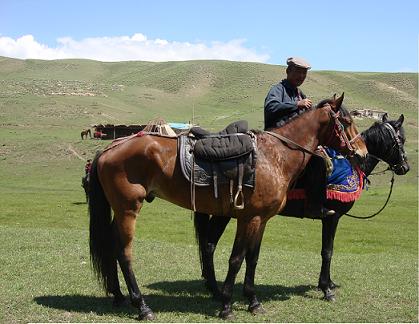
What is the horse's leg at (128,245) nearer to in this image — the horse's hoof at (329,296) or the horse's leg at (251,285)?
the horse's leg at (251,285)

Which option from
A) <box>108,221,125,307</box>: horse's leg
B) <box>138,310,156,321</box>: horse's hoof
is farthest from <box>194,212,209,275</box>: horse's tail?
<box>138,310,156,321</box>: horse's hoof

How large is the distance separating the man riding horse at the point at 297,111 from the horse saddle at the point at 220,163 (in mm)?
989

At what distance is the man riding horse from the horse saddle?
38.9 inches

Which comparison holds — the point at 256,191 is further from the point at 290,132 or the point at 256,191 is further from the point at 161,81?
the point at 161,81

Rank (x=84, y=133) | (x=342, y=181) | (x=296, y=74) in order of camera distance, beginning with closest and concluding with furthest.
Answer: (x=296, y=74) < (x=342, y=181) < (x=84, y=133)

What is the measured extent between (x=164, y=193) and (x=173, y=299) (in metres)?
1.68

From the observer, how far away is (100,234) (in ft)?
22.1

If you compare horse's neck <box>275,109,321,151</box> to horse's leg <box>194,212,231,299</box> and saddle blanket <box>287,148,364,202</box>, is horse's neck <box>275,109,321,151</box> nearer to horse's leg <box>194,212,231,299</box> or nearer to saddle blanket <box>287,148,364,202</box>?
saddle blanket <box>287,148,364,202</box>

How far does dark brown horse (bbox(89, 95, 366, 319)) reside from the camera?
6391 mm

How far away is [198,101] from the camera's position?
9875cm

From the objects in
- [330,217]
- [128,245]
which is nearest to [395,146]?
[330,217]

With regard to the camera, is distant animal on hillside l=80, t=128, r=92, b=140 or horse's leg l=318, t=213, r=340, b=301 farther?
distant animal on hillside l=80, t=128, r=92, b=140

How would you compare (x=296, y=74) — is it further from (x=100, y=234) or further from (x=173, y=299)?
(x=173, y=299)

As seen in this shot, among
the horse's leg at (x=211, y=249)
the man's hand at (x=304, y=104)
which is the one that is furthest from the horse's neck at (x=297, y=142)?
the horse's leg at (x=211, y=249)
